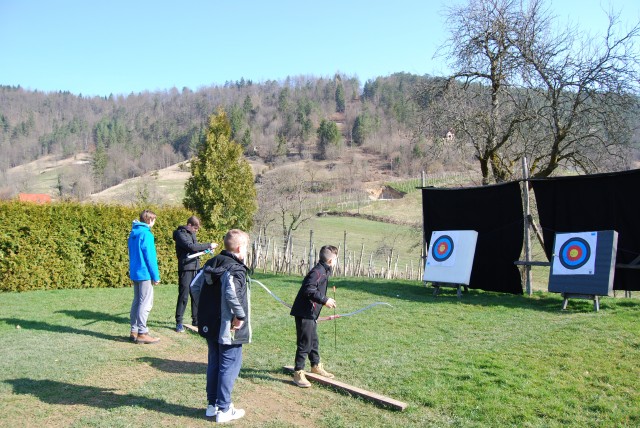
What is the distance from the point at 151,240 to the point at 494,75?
12.6 meters

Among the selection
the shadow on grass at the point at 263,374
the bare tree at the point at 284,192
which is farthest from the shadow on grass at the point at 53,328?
the bare tree at the point at 284,192

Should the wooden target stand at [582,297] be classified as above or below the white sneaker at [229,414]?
above

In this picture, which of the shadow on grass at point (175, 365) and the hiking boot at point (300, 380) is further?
the shadow on grass at point (175, 365)

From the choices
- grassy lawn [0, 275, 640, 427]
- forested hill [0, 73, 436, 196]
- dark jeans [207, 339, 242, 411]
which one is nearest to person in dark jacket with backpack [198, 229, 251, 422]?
dark jeans [207, 339, 242, 411]

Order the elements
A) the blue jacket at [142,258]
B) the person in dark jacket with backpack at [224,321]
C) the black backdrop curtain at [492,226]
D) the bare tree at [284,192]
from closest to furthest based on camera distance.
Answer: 1. the person in dark jacket with backpack at [224,321]
2. the blue jacket at [142,258]
3. the black backdrop curtain at [492,226]
4. the bare tree at [284,192]

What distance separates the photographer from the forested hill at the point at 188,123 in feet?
267

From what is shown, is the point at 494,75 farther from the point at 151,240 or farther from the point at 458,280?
the point at 151,240

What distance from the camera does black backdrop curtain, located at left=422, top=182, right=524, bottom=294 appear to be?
38.4 ft

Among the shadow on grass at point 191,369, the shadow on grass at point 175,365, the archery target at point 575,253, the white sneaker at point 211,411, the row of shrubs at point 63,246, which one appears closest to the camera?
the white sneaker at point 211,411

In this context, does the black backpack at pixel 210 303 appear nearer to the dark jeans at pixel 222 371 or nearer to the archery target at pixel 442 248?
the dark jeans at pixel 222 371

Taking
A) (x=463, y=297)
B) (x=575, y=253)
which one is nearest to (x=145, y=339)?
(x=463, y=297)

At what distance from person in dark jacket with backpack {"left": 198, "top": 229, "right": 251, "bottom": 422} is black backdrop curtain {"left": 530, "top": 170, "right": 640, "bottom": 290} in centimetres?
843

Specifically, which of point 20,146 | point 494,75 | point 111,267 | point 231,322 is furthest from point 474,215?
point 20,146

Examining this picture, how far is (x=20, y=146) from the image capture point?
314 ft
